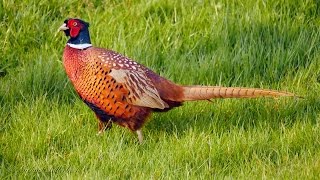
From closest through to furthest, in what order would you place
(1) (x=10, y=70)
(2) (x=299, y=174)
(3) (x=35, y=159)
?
(2) (x=299, y=174), (3) (x=35, y=159), (1) (x=10, y=70)

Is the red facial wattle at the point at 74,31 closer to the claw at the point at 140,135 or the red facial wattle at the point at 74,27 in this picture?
the red facial wattle at the point at 74,27

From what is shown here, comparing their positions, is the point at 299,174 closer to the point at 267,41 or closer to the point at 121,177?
the point at 121,177

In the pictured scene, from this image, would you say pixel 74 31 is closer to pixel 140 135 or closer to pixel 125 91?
pixel 125 91

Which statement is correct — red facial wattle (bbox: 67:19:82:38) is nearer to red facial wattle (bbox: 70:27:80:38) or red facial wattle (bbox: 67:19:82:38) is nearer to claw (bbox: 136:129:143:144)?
red facial wattle (bbox: 70:27:80:38)

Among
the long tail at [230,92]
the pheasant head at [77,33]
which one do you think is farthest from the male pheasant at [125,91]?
the pheasant head at [77,33]

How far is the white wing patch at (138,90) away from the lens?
5094 millimetres

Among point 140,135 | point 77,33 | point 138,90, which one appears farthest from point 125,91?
point 77,33

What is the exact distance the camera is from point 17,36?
6.23 meters

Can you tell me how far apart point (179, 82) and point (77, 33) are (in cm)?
83

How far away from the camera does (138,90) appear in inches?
201

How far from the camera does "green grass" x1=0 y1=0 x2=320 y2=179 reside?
15.7 feet

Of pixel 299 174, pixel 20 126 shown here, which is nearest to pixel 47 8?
pixel 20 126

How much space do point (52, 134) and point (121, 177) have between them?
662 mm

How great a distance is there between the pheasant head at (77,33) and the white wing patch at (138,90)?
1.05 ft
